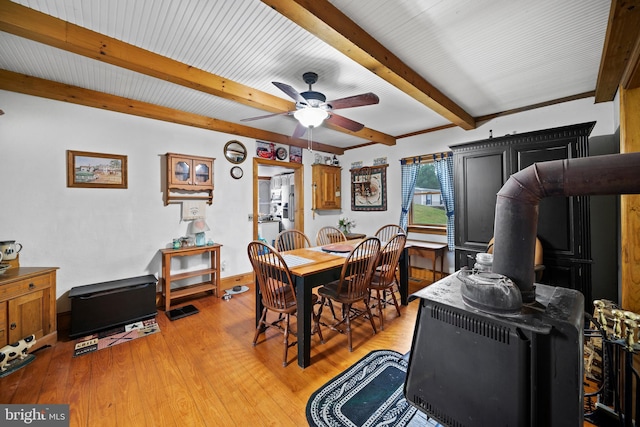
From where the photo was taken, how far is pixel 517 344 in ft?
3.43

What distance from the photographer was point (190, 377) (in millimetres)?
1903

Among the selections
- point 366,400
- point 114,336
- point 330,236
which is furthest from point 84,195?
point 366,400

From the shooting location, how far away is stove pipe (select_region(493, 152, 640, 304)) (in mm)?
1082

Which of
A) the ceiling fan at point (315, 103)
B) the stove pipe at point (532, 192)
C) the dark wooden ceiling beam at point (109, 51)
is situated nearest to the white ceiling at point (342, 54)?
the dark wooden ceiling beam at point (109, 51)

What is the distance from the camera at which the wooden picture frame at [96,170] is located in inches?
108

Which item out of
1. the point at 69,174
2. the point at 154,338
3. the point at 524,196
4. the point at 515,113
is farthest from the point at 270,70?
the point at 515,113

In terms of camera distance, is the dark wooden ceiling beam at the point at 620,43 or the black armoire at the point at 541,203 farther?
the black armoire at the point at 541,203

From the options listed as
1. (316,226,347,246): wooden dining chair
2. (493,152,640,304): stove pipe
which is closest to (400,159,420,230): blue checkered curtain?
(316,226,347,246): wooden dining chair

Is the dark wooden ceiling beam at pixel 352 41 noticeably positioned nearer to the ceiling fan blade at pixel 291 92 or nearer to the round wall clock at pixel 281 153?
the ceiling fan blade at pixel 291 92

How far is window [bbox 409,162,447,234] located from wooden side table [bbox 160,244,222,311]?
132 inches

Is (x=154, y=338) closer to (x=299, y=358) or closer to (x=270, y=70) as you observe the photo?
(x=299, y=358)

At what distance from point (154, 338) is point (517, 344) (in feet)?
9.70

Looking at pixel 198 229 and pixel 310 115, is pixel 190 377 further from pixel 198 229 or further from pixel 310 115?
pixel 310 115

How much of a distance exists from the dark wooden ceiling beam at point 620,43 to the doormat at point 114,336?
4384mm
